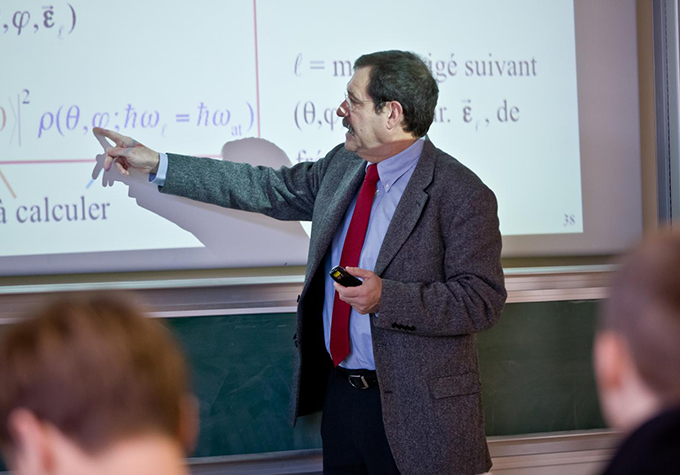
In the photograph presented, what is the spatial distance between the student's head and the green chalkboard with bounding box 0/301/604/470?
6.15 feet

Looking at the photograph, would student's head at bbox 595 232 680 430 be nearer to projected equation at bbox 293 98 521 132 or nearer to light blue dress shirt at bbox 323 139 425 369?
light blue dress shirt at bbox 323 139 425 369

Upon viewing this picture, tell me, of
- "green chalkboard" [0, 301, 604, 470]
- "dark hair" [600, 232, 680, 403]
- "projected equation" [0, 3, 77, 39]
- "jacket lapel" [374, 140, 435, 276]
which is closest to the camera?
"dark hair" [600, 232, 680, 403]

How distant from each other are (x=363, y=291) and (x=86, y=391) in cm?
119

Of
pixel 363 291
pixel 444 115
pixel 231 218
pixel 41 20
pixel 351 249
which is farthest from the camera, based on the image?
pixel 444 115

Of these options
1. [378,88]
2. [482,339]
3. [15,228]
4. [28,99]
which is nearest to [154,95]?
[28,99]

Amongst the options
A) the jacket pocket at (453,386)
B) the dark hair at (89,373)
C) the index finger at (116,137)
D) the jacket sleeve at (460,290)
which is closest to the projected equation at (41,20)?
the index finger at (116,137)

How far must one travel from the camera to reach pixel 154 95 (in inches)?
95.4

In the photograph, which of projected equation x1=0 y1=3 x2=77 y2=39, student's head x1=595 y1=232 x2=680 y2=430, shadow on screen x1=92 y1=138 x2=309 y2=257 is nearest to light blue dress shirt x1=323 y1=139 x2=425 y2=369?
shadow on screen x1=92 y1=138 x2=309 y2=257

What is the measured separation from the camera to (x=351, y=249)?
203cm

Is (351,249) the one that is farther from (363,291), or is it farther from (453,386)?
(453,386)

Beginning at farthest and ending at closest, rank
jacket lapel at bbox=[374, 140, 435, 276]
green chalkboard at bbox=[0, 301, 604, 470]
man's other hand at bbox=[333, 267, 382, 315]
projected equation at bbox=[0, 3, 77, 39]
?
green chalkboard at bbox=[0, 301, 604, 470] → projected equation at bbox=[0, 3, 77, 39] → jacket lapel at bbox=[374, 140, 435, 276] → man's other hand at bbox=[333, 267, 382, 315]

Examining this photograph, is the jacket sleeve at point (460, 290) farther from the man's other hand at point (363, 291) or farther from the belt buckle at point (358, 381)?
the belt buckle at point (358, 381)

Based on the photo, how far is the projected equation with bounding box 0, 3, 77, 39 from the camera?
92.3 inches

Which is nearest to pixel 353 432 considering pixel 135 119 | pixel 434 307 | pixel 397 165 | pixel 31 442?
pixel 434 307
